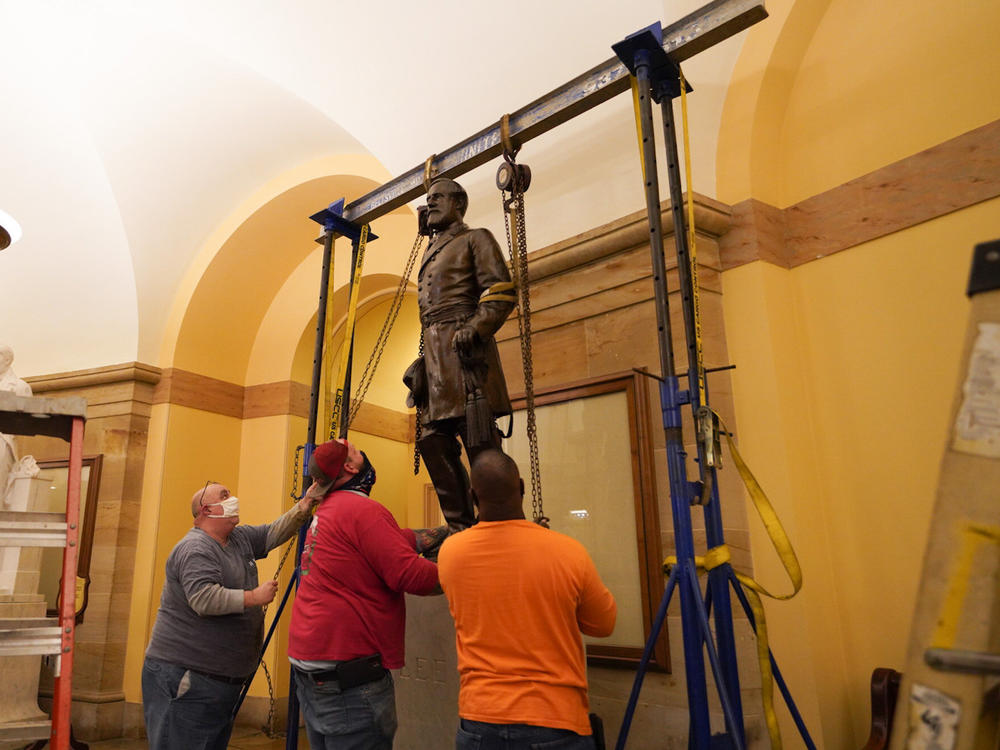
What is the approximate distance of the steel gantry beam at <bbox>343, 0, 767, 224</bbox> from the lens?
3.05 metres

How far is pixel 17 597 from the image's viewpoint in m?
6.62

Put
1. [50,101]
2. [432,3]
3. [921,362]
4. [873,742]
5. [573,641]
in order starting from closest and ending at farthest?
[573,641] < [873,742] < [921,362] < [432,3] < [50,101]

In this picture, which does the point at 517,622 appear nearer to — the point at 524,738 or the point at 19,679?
the point at 524,738

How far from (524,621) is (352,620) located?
2.67 ft

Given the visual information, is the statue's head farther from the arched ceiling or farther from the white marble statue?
the white marble statue

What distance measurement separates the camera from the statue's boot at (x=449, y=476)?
3.58 metres

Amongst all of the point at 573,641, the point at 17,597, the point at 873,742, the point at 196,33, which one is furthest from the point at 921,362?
the point at 17,597

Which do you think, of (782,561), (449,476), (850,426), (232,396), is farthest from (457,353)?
(232,396)

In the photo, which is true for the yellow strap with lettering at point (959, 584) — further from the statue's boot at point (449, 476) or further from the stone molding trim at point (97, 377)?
the stone molding trim at point (97, 377)

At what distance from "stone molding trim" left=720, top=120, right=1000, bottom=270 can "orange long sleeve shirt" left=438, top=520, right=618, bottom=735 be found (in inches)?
102

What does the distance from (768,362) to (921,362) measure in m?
0.70

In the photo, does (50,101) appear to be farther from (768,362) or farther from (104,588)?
(768,362)

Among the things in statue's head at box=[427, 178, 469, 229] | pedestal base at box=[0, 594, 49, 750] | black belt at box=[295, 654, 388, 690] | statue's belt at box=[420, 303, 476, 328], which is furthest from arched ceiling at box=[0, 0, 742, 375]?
black belt at box=[295, 654, 388, 690]

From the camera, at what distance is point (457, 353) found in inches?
135
